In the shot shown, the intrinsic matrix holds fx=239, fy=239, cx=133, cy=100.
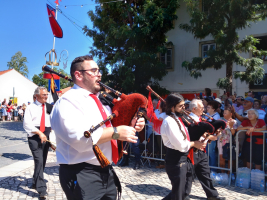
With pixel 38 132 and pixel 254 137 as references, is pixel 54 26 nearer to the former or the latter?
pixel 38 132

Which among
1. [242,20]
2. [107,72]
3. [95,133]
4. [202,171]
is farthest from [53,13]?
[95,133]

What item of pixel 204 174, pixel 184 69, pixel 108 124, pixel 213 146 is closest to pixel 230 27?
pixel 184 69

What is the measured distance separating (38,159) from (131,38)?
8.86 metres

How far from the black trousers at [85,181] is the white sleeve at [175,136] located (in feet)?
4.43

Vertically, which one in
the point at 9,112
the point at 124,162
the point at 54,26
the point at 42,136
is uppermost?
the point at 54,26

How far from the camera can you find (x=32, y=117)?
4730 millimetres

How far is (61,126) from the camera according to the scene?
5.84 ft

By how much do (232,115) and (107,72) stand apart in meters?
7.98

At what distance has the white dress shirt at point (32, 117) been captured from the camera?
456 cm

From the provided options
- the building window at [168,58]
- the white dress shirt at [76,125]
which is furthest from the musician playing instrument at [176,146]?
the building window at [168,58]

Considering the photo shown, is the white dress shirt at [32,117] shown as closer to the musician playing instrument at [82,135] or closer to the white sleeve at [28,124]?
the white sleeve at [28,124]

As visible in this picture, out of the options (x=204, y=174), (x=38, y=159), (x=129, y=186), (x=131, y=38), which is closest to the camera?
(x=204, y=174)

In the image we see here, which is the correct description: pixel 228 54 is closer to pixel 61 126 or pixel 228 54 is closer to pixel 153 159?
pixel 153 159

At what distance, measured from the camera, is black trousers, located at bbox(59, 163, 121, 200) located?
1914mm
